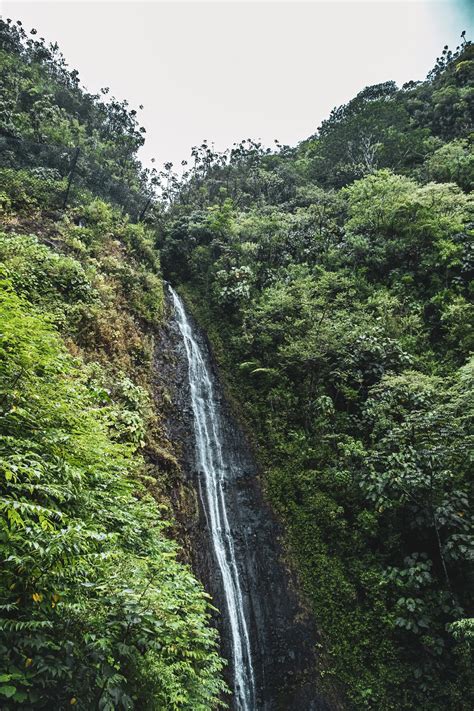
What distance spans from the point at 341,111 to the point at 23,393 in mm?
53748

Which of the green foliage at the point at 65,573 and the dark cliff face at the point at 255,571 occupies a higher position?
the green foliage at the point at 65,573

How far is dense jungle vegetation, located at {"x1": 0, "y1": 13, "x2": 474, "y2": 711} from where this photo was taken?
122 inches

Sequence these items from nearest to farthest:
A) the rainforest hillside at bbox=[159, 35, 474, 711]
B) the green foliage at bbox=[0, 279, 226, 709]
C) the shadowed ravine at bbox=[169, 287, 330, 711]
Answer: the green foliage at bbox=[0, 279, 226, 709], the rainforest hillside at bbox=[159, 35, 474, 711], the shadowed ravine at bbox=[169, 287, 330, 711]

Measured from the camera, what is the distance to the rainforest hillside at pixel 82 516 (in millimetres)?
2688

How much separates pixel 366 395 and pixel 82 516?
1081cm

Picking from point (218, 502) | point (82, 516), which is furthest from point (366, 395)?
point (82, 516)

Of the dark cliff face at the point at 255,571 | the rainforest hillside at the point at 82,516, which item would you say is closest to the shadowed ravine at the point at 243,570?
the dark cliff face at the point at 255,571

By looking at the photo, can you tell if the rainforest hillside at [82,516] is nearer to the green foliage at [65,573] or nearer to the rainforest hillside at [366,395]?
the green foliage at [65,573]

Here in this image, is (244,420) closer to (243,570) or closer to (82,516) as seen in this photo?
(243,570)

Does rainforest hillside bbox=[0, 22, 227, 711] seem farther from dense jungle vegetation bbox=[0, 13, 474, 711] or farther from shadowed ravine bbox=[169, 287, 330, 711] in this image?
shadowed ravine bbox=[169, 287, 330, 711]

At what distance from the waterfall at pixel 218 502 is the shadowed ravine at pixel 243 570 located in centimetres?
2

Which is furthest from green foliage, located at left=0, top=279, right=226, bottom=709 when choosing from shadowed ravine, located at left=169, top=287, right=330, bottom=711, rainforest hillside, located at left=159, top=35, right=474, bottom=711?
rainforest hillside, located at left=159, top=35, right=474, bottom=711

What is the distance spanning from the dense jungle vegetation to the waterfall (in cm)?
98

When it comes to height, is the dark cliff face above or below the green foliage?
below
